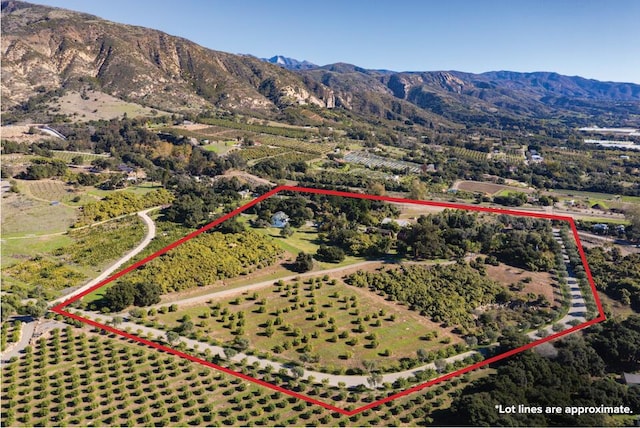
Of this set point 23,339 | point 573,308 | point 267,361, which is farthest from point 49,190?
point 573,308

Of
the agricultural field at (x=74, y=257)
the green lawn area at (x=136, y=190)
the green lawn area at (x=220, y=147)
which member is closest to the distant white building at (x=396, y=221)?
the agricultural field at (x=74, y=257)

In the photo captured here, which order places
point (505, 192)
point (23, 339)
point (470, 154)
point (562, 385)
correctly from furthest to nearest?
1. point (470, 154)
2. point (505, 192)
3. point (23, 339)
4. point (562, 385)

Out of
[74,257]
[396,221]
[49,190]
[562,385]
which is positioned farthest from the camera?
[49,190]

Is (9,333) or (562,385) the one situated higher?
(562,385)

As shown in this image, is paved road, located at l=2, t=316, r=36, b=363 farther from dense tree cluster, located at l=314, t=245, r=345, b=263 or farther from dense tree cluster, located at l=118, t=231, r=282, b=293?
dense tree cluster, located at l=314, t=245, r=345, b=263

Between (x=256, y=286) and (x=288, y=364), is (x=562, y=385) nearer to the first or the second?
(x=288, y=364)
